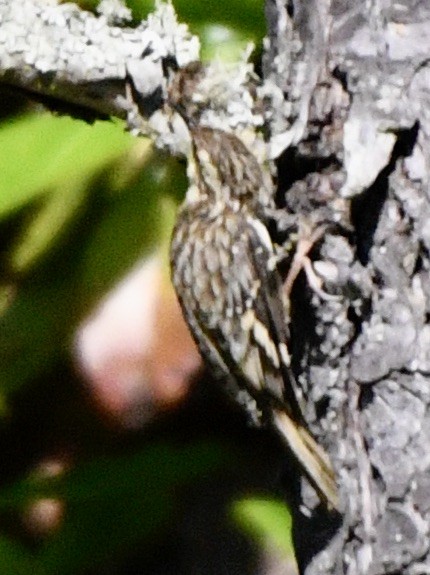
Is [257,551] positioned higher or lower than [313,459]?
lower

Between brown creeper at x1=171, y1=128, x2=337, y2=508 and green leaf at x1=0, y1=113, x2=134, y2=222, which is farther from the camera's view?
green leaf at x1=0, y1=113, x2=134, y2=222

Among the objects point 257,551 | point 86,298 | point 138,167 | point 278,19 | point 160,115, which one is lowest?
point 257,551

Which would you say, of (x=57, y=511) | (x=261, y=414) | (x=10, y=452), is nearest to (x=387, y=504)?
(x=261, y=414)

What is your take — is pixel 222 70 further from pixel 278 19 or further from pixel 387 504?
pixel 387 504

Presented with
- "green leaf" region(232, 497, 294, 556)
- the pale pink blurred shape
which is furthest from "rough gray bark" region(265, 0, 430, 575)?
the pale pink blurred shape

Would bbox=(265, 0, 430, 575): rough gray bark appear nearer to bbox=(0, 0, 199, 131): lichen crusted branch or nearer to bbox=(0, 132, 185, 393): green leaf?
bbox=(0, 0, 199, 131): lichen crusted branch

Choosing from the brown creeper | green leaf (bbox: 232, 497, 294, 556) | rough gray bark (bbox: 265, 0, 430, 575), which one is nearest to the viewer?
rough gray bark (bbox: 265, 0, 430, 575)

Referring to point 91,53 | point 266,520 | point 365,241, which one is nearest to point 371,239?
point 365,241
